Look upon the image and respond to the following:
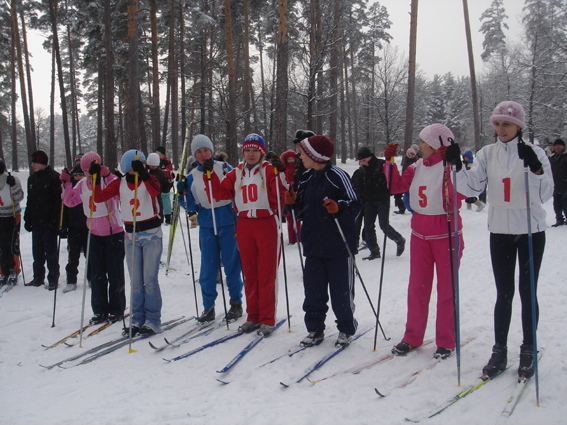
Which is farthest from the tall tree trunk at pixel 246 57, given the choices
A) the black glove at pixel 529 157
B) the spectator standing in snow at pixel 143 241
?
the black glove at pixel 529 157

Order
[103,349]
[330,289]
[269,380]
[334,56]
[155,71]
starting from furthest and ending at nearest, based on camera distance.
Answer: [155,71], [334,56], [103,349], [330,289], [269,380]

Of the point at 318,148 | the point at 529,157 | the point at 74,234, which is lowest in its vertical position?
the point at 74,234

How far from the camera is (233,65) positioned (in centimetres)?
1606

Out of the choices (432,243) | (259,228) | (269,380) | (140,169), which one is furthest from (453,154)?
(140,169)

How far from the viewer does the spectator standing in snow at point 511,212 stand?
296cm

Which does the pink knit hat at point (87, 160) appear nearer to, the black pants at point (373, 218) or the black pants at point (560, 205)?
the black pants at point (373, 218)

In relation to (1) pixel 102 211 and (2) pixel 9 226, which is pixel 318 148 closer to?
(1) pixel 102 211

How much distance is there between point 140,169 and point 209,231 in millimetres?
1130

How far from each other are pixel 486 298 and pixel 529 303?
2019 millimetres

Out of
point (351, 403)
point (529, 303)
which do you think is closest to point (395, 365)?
point (351, 403)

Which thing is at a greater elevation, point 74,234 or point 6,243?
point 74,234

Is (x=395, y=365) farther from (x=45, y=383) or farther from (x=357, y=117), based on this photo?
(x=357, y=117)

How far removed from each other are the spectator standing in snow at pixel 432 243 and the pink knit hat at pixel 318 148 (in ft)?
2.86

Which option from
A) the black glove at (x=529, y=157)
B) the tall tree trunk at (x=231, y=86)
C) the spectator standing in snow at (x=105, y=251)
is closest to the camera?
the black glove at (x=529, y=157)
